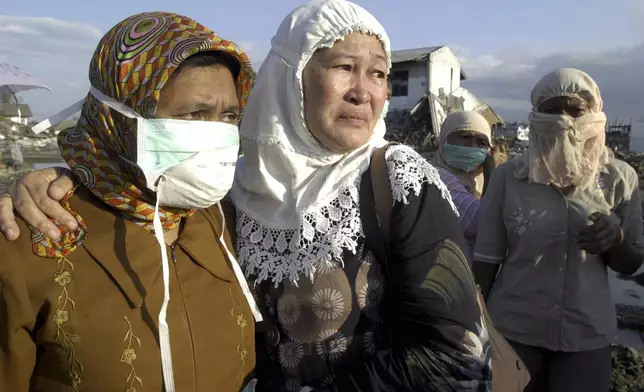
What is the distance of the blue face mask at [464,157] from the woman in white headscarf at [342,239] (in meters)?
2.31

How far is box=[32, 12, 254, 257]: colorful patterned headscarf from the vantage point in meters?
1.49

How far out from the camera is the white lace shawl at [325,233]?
1.64 metres

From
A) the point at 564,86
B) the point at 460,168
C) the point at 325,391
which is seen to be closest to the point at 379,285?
the point at 325,391

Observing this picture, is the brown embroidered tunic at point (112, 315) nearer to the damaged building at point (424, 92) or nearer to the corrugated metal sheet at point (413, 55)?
the damaged building at point (424, 92)

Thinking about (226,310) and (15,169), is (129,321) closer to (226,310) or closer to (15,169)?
(226,310)

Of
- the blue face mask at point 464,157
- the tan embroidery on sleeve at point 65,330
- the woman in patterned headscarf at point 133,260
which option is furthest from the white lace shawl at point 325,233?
the blue face mask at point 464,157

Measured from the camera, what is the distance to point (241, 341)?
167cm

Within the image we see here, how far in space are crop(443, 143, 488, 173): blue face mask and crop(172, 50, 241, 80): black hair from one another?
269 centimetres

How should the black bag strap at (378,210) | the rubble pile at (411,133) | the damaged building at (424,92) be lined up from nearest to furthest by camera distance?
1. the black bag strap at (378,210)
2. the rubble pile at (411,133)
3. the damaged building at (424,92)

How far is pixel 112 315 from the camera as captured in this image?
142 cm

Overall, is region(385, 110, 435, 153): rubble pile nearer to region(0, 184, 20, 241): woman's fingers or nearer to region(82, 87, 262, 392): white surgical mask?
region(82, 87, 262, 392): white surgical mask

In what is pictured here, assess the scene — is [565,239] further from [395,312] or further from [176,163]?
[176,163]

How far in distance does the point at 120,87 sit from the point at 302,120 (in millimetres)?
602

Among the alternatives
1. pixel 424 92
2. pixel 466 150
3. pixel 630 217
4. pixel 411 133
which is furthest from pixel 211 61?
pixel 424 92
